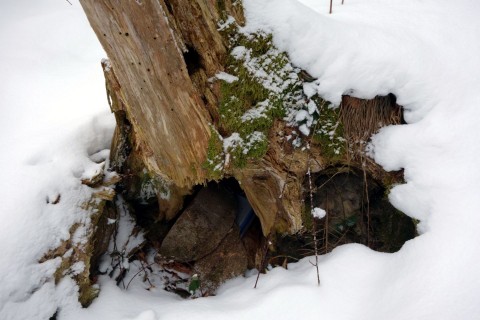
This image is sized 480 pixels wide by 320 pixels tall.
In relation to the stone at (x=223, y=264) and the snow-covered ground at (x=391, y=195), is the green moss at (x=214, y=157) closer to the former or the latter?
A: the snow-covered ground at (x=391, y=195)

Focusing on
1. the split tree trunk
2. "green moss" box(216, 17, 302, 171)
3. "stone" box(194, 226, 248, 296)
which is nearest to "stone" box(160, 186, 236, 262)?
"stone" box(194, 226, 248, 296)

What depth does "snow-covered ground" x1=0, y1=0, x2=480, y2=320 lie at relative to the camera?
5.82ft

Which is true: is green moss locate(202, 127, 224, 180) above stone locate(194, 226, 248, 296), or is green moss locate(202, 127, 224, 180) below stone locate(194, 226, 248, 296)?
above

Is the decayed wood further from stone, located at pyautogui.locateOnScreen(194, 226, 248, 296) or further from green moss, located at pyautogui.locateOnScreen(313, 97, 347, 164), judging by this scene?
stone, located at pyautogui.locateOnScreen(194, 226, 248, 296)

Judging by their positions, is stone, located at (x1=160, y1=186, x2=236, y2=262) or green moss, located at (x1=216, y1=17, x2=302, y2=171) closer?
green moss, located at (x1=216, y1=17, x2=302, y2=171)

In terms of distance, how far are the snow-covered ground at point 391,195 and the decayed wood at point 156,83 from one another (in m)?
0.68

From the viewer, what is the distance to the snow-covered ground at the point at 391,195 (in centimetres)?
177

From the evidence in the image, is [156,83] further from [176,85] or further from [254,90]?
[254,90]

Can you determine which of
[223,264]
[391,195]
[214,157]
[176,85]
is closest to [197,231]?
[223,264]

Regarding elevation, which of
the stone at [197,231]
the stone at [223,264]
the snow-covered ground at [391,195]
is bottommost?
the stone at [223,264]

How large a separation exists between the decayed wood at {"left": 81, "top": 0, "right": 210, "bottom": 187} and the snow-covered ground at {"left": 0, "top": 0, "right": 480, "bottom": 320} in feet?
2.22

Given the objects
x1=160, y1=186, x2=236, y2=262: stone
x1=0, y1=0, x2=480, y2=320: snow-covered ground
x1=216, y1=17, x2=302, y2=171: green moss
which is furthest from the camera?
x1=160, y1=186, x2=236, y2=262: stone

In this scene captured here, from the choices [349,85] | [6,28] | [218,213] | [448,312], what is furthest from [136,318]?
[6,28]

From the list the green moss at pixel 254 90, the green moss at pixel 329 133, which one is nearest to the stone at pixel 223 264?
the green moss at pixel 254 90
